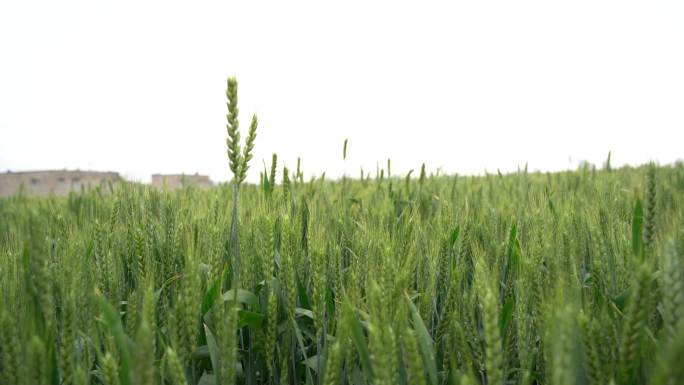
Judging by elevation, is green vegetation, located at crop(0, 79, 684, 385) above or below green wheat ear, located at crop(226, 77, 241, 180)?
below

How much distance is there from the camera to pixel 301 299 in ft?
3.65

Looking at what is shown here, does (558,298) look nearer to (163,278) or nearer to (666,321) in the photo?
(666,321)

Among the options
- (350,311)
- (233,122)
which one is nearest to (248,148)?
(233,122)

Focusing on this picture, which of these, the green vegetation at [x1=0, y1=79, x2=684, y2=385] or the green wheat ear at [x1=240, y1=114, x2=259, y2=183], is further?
the green wheat ear at [x1=240, y1=114, x2=259, y2=183]

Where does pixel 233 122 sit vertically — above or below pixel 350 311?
above

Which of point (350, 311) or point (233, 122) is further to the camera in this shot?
point (233, 122)

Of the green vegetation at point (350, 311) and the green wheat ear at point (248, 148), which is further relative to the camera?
the green wheat ear at point (248, 148)

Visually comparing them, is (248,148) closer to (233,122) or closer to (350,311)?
(233,122)

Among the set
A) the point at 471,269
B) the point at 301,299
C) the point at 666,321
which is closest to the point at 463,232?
the point at 471,269

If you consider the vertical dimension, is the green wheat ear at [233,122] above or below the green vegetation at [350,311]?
above

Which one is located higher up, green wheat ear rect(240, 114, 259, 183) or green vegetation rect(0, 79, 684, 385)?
green wheat ear rect(240, 114, 259, 183)

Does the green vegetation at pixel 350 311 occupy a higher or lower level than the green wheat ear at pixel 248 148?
lower

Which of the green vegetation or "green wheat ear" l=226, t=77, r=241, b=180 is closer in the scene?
the green vegetation

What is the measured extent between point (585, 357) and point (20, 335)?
0.84 m
